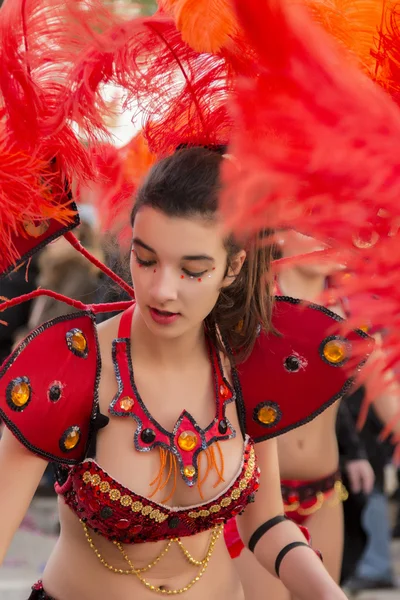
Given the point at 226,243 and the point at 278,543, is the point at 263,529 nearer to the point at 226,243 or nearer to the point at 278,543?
the point at 278,543

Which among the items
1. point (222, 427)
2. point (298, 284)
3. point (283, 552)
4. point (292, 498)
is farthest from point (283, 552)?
point (298, 284)

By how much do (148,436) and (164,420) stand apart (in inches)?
3.2

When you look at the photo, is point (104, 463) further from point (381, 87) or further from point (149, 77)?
point (381, 87)

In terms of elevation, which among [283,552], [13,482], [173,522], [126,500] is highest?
[13,482]

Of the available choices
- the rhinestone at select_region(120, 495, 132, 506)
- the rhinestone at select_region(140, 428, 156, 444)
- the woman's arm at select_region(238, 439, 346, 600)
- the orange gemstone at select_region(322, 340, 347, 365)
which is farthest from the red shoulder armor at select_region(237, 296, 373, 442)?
the rhinestone at select_region(120, 495, 132, 506)

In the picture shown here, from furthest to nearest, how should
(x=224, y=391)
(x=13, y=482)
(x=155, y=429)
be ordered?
(x=224, y=391)
(x=155, y=429)
(x=13, y=482)

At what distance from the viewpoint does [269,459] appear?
2809mm

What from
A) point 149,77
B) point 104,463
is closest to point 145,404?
point 104,463

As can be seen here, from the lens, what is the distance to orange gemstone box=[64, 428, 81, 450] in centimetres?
241

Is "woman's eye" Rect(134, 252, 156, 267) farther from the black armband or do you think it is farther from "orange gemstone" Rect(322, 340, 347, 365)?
the black armband

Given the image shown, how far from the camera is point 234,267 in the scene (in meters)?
2.55

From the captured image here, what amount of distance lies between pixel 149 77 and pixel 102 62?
0.14 metres

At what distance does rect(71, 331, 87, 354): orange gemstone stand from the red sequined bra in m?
0.26

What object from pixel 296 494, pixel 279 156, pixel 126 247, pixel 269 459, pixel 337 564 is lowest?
pixel 337 564
